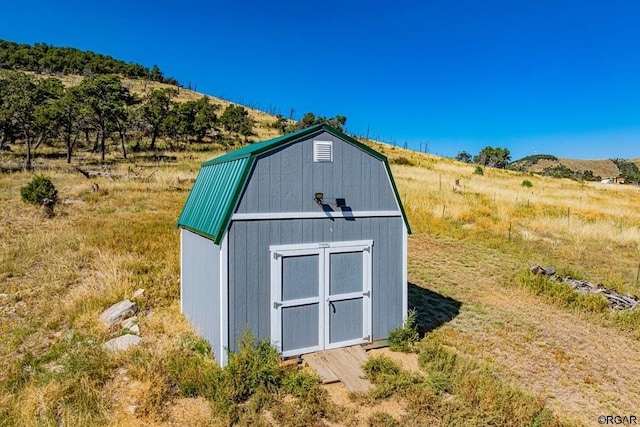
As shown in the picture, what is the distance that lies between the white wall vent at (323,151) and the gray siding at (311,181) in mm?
65

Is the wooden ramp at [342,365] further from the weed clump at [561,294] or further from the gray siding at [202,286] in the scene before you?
the weed clump at [561,294]

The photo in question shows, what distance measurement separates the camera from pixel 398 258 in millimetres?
7129

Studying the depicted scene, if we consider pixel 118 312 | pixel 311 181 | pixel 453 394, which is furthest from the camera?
pixel 118 312

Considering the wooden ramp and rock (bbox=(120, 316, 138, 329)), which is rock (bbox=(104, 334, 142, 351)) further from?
the wooden ramp

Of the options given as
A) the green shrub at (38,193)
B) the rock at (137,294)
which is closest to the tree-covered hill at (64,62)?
the green shrub at (38,193)

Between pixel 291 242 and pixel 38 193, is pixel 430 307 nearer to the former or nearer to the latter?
pixel 291 242

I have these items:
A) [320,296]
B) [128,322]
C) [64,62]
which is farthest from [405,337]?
[64,62]

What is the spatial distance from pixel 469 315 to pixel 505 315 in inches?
34.1

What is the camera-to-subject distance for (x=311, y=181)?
6.29m

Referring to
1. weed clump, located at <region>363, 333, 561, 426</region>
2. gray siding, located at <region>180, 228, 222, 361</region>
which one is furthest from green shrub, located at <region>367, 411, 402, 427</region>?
gray siding, located at <region>180, 228, 222, 361</region>

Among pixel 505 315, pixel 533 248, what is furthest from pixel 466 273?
pixel 533 248

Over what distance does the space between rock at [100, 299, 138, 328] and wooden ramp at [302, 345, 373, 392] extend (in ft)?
11.9

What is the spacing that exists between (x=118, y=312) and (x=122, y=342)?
1.18 m

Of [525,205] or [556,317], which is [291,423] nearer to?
[556,317]
